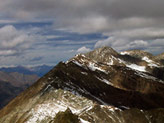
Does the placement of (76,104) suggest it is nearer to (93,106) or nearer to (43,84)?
(93,106)

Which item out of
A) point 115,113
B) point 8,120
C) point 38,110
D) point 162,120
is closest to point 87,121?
point 115,113

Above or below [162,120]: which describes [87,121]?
above

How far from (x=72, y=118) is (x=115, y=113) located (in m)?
38.0

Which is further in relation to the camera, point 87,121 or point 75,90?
point 75,90

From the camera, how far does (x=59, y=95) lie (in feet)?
538

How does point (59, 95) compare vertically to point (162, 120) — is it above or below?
above

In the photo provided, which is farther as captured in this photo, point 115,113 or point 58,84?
point 58,84

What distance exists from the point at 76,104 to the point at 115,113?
30606 millimetres

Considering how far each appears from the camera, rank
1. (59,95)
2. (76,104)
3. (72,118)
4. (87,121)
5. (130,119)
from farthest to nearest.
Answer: (59,95) < (76,104) < (130,119) < (87,121) < (72,118)

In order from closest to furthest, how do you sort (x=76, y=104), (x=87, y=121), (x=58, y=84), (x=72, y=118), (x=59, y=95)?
(x=72, y=118), (x=87, y=121), (x=76, y=104), (x=59, y=95), (x=58, y=84)

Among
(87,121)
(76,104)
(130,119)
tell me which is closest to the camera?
(87,121)

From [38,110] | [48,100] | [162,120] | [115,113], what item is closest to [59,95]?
[48,100]

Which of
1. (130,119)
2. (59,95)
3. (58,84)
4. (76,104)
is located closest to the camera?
(130,119)

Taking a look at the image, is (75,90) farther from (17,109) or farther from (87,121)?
(87,121)
